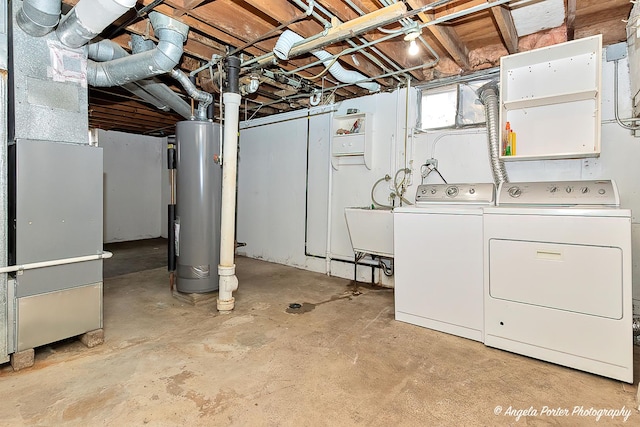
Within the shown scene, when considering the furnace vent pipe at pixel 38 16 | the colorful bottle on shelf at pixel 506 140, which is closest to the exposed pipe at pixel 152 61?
the furnace vent pipe at pixel 38 16

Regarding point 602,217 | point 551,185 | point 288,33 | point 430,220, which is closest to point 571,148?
point 551,185

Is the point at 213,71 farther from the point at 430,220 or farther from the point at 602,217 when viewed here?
the point at 602,217

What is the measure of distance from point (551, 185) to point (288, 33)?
232 centimetres

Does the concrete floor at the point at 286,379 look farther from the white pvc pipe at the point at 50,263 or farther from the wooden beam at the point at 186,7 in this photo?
the wooden beam at the point at 186,7

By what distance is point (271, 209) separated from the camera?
5.28 metres

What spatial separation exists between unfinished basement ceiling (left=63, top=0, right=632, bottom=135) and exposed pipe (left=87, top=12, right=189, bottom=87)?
79mm

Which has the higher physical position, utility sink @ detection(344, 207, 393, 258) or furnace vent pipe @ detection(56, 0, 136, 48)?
furnace vent pipe @ detection(56, 0, 136, 48)

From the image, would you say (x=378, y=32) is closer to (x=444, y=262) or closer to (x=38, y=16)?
(x=444, y=262)

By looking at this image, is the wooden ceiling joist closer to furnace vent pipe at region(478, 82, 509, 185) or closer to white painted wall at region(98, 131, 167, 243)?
furnace vent pipe at region(478, 82, 509, 185)

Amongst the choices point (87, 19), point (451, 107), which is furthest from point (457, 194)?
point (87, 19)

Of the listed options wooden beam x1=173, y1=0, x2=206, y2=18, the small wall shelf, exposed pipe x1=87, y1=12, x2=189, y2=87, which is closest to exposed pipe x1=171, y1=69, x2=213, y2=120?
exposed pipe x1=87, y1=12, x2=189, y2=87

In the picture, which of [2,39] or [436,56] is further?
[436,56]

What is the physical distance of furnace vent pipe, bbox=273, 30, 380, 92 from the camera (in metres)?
2.57

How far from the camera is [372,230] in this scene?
3.47 metres
